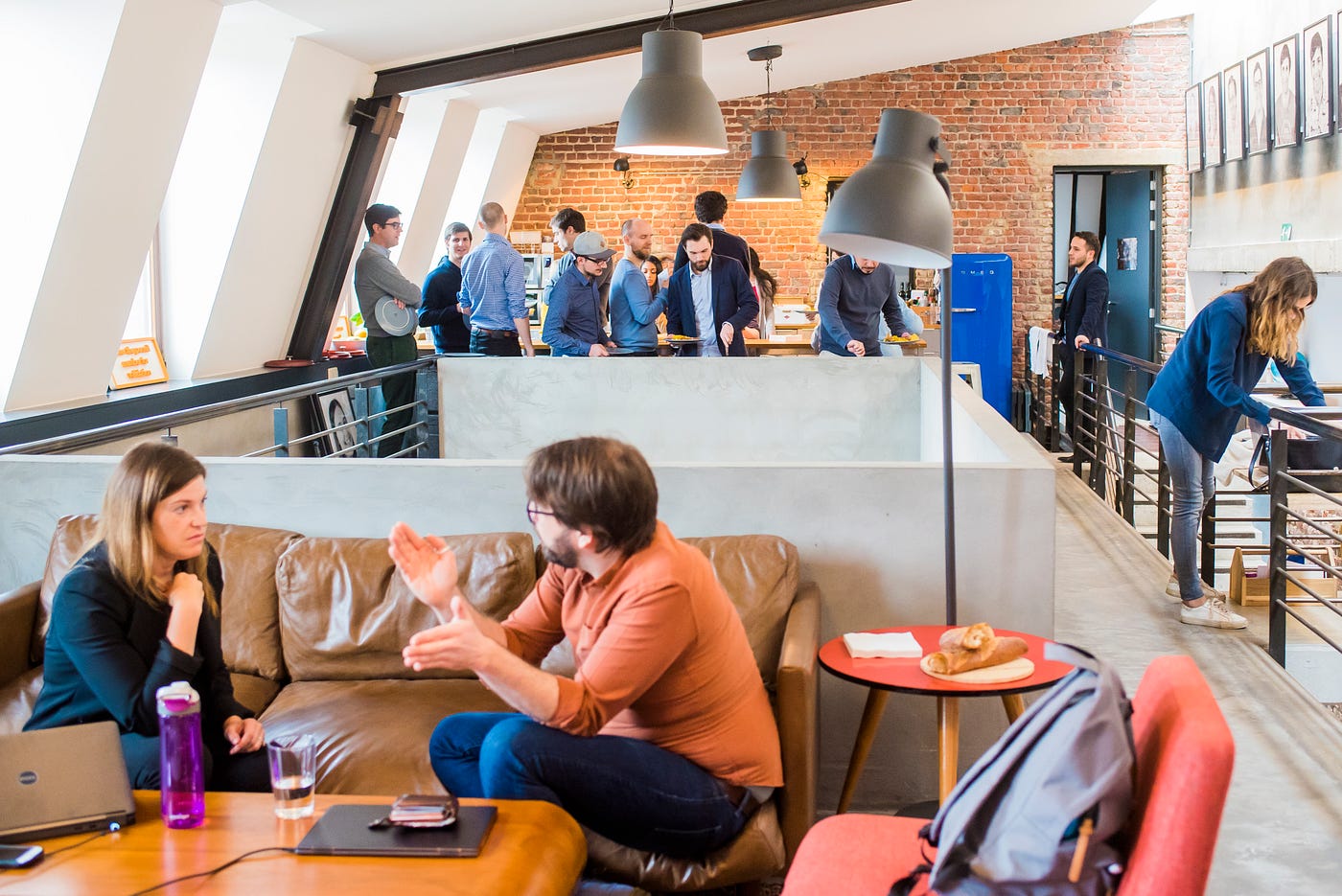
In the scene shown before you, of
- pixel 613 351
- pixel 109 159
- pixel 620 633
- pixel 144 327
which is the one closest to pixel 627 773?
pixel 620 633

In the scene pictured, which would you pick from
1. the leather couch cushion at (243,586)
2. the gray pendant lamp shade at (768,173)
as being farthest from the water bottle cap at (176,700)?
the gray pendant lamp shade at (768,173)

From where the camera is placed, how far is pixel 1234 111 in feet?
32.8

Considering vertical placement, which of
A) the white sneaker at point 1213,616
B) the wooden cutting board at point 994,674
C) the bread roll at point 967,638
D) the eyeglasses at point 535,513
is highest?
the eyeglasses at point 535,513

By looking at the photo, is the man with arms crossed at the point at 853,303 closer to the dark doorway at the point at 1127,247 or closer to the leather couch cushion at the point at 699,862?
the leather couch cushion at the point at 699,862

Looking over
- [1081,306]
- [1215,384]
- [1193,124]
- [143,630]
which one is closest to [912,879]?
[143,630]

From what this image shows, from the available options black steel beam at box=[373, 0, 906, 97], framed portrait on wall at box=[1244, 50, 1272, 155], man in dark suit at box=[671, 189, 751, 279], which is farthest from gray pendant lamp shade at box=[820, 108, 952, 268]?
framed portrait on wall at box=[1244, 50, 1272, 155]

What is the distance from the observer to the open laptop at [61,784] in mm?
1981

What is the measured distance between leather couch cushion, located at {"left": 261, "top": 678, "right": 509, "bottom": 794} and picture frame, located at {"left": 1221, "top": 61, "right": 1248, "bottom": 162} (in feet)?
29.2

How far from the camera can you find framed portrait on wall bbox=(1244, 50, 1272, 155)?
9.30 m

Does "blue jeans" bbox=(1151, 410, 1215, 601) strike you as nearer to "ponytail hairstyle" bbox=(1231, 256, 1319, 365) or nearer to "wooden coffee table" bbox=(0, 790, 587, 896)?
"ponytail hairstyle" bbox=(1231, 256, 1319, 365)

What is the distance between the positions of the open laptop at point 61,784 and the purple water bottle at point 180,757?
0.08 meters

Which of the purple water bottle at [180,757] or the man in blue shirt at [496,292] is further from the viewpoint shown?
the man in blue shirt at [496,292]

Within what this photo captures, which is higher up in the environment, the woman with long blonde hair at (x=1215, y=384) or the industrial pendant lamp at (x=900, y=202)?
the industrial pendant lamp at (x=900, y=202)

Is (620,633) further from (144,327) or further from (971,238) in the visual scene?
(971,238)
